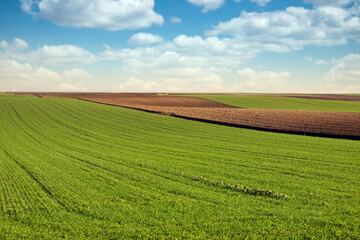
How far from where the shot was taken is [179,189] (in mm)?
12344

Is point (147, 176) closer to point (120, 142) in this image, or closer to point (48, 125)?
point (120, 142)

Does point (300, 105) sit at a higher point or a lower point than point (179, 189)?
higher

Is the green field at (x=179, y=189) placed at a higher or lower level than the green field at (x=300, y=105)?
lower

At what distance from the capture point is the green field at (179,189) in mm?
8977

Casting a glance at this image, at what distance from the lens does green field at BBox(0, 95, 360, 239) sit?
8.98 meters

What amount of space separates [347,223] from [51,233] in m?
10.9

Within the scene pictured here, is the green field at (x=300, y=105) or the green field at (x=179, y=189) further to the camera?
the green field at (x=300, y=105)

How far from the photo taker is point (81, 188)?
12.6 m

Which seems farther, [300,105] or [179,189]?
[300,105]

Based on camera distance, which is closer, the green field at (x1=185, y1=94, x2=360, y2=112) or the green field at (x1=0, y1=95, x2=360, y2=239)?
the green field at (x1=0, y1=95, x2=360, y2=239)

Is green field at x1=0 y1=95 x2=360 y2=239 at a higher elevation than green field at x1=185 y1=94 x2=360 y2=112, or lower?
lower

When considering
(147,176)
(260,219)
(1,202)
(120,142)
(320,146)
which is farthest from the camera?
(120,142)

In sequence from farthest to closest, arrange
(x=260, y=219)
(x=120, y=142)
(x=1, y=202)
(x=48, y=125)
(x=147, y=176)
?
1. (x=48, y=125)
2. (x=120, y=142)
3. (x=147, y=176)
4. (x=1, y=202)
5. (x=260, y=219)

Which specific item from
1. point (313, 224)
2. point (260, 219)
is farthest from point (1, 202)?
point (313, 224)
